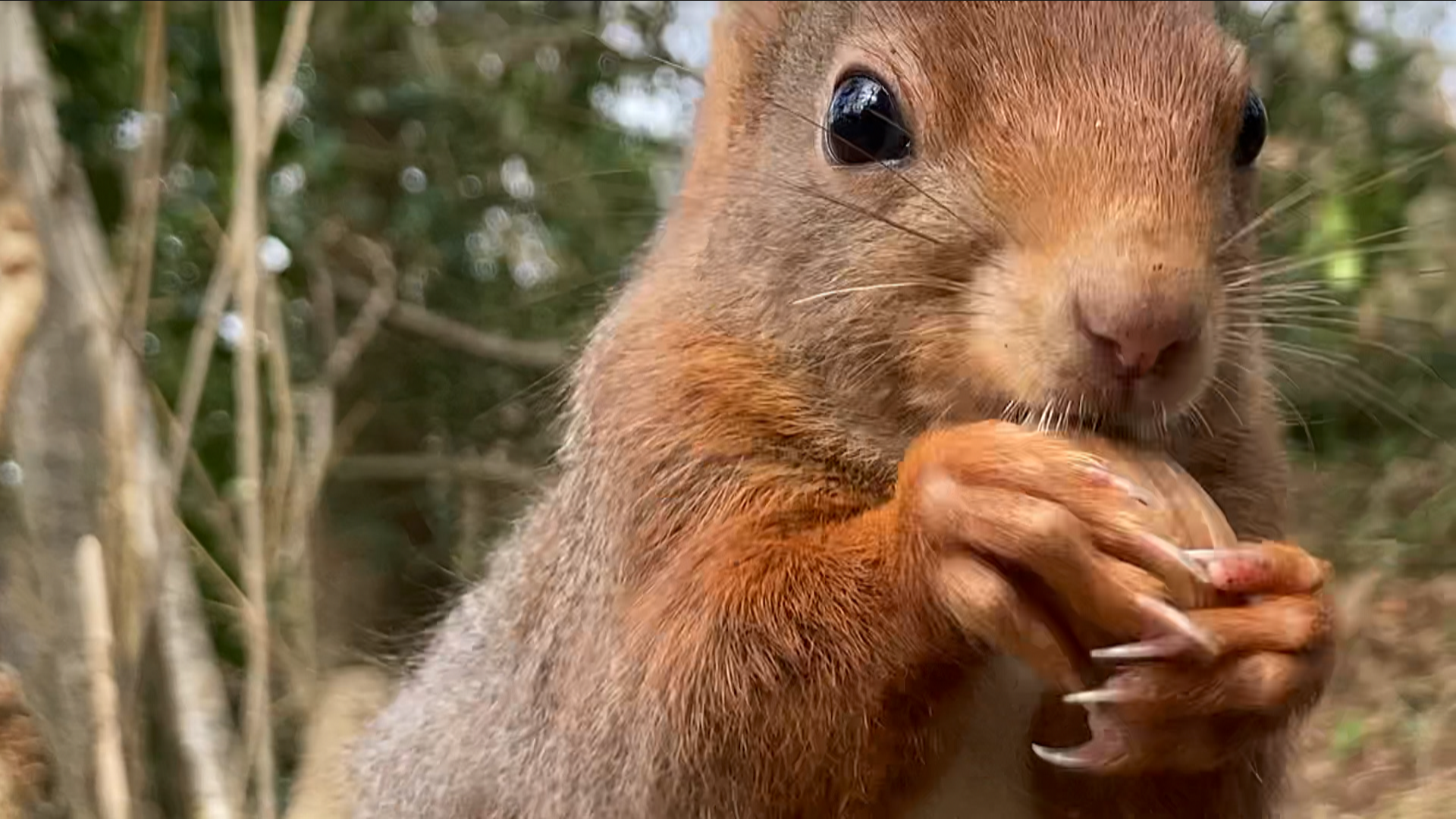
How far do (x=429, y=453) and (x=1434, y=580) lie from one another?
12.4ft

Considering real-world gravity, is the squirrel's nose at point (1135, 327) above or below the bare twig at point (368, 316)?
below

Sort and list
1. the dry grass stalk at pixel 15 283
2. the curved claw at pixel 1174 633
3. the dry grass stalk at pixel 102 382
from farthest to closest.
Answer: the dry grass stalk at pixel 102 382, the dry grass stalk at pixel 15 283, the curved claw at pixel 1174 633

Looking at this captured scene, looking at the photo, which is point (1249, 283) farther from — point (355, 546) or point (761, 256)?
point (355, 546)

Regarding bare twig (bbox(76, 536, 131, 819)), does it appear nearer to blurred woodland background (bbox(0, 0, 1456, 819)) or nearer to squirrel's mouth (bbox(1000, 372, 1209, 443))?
blurred woodland background (bbox(0, 0, 1456, 819))

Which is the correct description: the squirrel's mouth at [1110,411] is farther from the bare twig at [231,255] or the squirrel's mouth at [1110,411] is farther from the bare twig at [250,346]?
the bare twig at [231,255]

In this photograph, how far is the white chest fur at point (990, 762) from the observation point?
4.07 ft

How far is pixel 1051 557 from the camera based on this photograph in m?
1.09

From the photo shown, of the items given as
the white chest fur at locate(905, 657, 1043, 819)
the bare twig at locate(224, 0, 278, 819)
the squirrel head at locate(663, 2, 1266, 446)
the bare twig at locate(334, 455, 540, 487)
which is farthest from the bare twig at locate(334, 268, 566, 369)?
the white chest fur at locate(905, 657, 1043, 819)

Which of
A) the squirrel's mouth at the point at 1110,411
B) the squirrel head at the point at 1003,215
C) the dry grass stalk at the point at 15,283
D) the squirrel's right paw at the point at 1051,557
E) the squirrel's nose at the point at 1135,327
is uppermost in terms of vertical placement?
the dry grass stalk at the point at 15,283

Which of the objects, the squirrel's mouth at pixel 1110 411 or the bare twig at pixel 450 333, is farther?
the bare twig at pixel 450 333

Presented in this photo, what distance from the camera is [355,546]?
4688mm

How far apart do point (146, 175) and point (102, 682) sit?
1.36m

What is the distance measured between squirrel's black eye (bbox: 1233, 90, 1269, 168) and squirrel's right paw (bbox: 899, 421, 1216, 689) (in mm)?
563

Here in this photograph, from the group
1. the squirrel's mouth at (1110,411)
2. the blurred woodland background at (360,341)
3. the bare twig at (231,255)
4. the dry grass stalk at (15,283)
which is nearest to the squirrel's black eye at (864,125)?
the squirrel's mouth at (1110,411)
